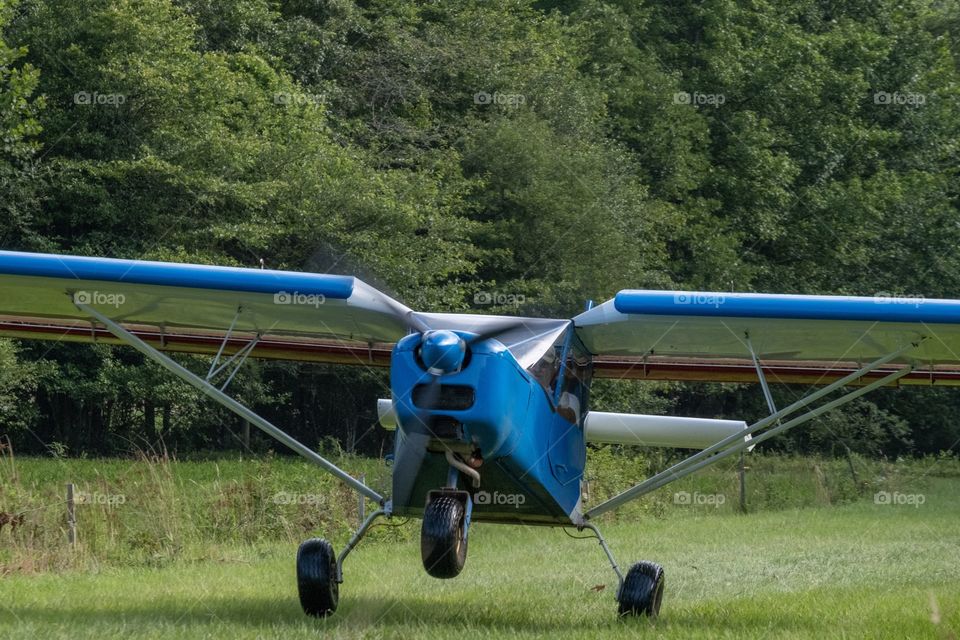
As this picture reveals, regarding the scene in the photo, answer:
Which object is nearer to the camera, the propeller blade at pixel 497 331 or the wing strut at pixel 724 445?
the propeller blade at pixel 497 331

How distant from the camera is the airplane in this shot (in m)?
7.15

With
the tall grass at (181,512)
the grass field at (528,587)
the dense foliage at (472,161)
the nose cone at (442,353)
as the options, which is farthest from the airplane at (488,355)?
the dense foliage at (472,161)

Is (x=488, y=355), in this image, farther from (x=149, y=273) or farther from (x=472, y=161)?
(x=472, y=161)

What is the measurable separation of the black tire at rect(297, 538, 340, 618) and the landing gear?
63.6 inches

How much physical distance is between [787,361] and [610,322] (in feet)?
7.58

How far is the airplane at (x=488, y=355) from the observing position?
7.15 meters

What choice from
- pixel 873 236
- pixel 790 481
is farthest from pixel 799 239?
pixel 790 481

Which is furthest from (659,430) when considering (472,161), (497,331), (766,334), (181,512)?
(472,161)

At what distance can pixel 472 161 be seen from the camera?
3447 cm

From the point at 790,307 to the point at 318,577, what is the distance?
3.85 metres

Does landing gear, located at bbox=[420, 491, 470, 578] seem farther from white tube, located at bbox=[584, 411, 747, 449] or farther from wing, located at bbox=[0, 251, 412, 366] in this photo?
white tube, located at bbox=[584, 411, 747, 449]

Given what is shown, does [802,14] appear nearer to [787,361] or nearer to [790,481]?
[790,481]

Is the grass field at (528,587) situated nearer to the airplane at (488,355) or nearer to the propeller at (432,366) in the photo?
the airplane at (488,355)

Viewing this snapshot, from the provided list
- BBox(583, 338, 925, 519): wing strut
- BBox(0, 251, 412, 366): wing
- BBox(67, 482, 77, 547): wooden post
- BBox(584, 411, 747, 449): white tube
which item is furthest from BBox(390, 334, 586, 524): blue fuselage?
BBox(67, 482, 77, 547): wooden post
